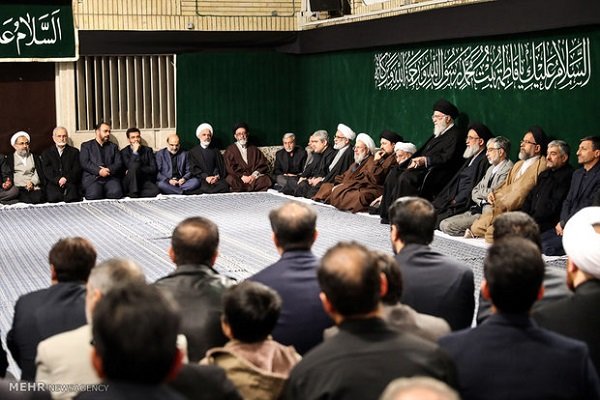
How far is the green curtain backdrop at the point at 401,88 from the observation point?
764 centimetres

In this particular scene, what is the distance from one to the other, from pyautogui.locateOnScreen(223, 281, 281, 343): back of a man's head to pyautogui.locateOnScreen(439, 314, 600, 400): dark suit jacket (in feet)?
1.62

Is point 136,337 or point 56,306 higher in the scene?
point 136,337

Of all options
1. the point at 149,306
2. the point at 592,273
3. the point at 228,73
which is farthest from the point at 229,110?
the point at 149,306

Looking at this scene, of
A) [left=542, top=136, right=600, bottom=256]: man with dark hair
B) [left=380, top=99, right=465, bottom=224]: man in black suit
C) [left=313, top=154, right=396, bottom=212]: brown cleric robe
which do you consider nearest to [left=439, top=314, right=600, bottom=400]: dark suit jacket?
[left=542, top=136, right=600, bottom=256]: man with dark hair

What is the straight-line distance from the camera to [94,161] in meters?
10.5

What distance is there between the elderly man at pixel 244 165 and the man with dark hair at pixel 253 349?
8.47m

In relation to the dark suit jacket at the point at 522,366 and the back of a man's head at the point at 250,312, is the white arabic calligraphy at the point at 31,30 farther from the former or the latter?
the dark suit jacket at the point at 522,366

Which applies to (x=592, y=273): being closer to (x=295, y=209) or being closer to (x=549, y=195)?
(x=295, y=209)

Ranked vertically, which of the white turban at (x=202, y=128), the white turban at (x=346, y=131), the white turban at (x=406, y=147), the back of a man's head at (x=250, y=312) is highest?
the white turban at (x=202, y=128)

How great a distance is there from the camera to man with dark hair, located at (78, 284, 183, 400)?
1.69 m

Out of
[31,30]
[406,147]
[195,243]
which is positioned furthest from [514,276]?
[31,30]

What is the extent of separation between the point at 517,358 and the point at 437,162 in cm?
648

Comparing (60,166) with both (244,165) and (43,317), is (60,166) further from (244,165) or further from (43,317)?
(43,317)

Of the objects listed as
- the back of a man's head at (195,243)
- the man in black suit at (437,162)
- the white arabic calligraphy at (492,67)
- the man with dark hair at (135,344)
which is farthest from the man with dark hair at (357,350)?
the man in black suit at (437,162)
